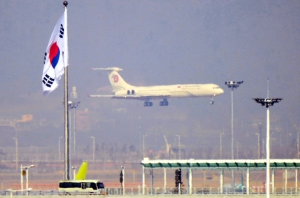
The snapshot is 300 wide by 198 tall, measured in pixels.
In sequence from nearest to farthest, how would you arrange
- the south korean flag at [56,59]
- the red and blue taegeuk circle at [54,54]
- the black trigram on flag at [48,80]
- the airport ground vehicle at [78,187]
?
the airport ground vehicle at [78,187]
the south korean flag at [56,59]
the black trigram on flag at [48,80]
the red and blue taegeuk circle at [54,54]

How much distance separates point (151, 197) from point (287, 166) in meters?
18.6

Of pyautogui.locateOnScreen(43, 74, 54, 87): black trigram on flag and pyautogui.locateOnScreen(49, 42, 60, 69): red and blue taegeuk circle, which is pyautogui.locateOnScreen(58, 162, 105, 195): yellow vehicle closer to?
pyautogui.locateOnScreen(43, 74, 54, 87): black trigram on flag

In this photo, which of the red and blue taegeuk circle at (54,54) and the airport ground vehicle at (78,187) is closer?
the airport ground vehicle at (78,187)

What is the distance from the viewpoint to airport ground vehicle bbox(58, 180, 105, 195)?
281 ft

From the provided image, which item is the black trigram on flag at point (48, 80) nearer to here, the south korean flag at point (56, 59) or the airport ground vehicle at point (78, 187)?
the south korean flag at point (56, 59)

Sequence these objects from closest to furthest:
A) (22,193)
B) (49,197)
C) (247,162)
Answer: (49,197) < (22,193) < (247,162)

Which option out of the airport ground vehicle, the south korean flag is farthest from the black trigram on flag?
the airport ground vehicle

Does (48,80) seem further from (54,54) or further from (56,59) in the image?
(54,54)

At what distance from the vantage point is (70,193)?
85.6 m

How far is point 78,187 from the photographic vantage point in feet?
282

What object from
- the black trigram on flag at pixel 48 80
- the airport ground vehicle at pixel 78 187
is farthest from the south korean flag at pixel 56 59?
the airport ground vehicle at pixel 78 187

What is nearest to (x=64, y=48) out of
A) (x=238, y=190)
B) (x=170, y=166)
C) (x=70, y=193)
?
(x=70, y=193)

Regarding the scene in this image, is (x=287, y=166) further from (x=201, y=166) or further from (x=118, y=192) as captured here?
(x=118, y=192)

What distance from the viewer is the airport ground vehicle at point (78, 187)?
85562 mm
